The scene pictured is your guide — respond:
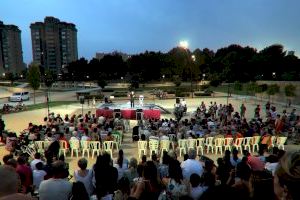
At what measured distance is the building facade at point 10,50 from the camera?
6545 inches

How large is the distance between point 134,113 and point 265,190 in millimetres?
23367

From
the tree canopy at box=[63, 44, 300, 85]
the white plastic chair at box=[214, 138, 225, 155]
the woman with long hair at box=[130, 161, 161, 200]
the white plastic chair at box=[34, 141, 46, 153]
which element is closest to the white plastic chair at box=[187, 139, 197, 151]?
the white plastic chair at box=[214, 138, 225, 155]

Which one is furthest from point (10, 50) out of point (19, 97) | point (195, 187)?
point (195, 187)

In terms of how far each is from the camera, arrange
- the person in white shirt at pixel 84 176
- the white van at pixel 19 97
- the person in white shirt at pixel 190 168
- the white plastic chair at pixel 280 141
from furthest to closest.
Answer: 1. the white van at pixel 19 97
2. the white plastic chair at pixel 280 141
3. the person in white shirt at pixel 190 168
4. the person in white shirt at pixel 84 176

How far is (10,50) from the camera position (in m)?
179

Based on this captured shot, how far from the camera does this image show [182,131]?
16.5 metres

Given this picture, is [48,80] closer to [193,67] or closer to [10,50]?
[193,67]

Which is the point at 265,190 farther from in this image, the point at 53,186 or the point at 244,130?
the point at 244,130

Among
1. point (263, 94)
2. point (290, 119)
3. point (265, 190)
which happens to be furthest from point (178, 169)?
point (263, 94)

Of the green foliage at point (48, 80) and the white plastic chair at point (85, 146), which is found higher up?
the green foliage at point (48, 80)

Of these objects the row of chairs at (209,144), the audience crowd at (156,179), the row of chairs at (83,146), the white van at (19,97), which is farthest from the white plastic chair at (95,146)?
the white van at (19,97)

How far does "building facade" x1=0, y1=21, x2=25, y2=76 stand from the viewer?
166250mm

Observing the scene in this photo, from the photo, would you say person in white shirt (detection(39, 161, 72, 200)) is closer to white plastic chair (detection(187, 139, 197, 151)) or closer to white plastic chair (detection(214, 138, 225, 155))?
white plastic chair (detection(187, 139, 197, 151))

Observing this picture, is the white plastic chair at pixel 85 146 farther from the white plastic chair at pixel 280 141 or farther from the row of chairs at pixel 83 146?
the white plastic chair at pixel 280 141
